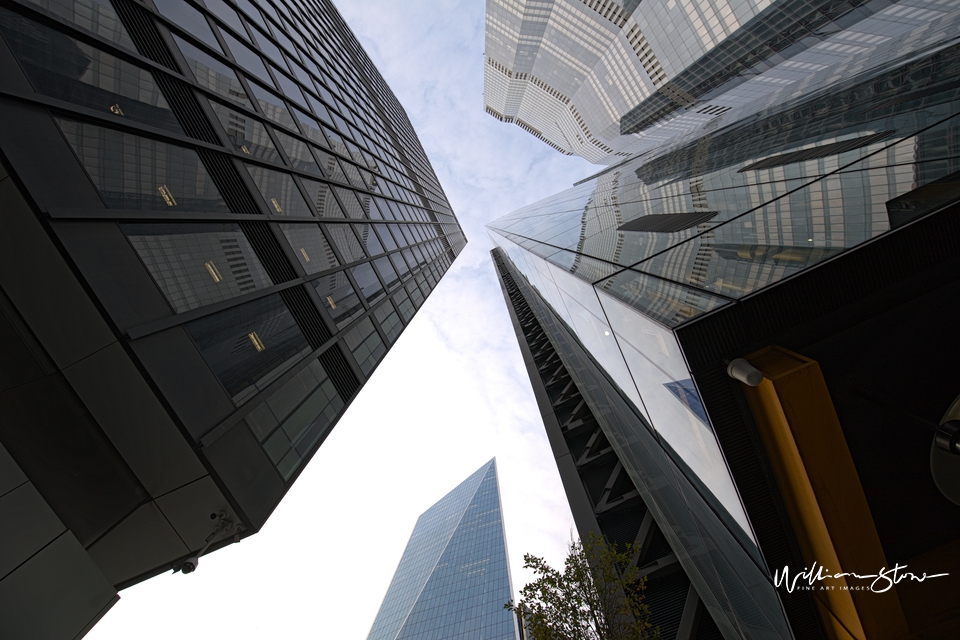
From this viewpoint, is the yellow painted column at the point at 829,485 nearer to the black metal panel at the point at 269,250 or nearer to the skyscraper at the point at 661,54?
the black metal panel at the point at 269,250

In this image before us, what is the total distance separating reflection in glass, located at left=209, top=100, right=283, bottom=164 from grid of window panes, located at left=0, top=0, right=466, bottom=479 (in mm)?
59

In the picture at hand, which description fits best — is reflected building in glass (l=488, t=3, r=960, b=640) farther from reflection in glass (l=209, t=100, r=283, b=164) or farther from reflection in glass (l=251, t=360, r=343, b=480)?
reflection in glass (l=209, t=100, r=283, b=164)

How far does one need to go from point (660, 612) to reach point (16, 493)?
14.9 m

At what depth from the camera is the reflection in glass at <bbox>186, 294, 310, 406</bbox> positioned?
24.5 ft

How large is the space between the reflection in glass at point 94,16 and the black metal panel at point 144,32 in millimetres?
241

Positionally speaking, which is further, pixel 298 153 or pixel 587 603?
pixel 298 153

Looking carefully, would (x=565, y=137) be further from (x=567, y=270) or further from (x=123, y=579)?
(x=123, y=579)

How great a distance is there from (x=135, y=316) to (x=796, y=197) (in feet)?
35.0

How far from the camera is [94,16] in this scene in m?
7.71

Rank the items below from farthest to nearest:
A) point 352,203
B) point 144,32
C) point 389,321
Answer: point 389,321 → point 352,203 → point 144,32

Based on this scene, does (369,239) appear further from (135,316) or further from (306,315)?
(135,316)

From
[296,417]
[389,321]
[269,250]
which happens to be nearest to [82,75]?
[269,250]

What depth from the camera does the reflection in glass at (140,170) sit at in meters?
6.53

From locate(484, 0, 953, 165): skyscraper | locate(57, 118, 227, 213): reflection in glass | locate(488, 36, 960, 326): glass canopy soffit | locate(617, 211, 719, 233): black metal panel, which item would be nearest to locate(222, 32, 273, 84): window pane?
locate(57, 118, 227, 213): reflection in glass
